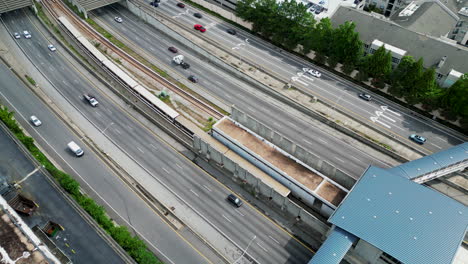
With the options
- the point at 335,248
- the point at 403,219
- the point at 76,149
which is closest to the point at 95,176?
the point at 76,149

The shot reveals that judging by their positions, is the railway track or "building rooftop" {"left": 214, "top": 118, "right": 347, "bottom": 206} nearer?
"building rooftop" {"left": 214, "top": 118, "right": 347, "bottom": 206}

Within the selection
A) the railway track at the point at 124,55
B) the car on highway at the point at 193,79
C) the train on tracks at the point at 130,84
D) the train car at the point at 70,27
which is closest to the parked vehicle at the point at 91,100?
the train on tracks at the point at 130,84

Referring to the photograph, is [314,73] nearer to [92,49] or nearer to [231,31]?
[231,31]

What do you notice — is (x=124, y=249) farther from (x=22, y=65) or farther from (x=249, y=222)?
(x=22, y=65)

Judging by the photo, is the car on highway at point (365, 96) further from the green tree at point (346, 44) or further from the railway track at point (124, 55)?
the railway track at point (124, 55)

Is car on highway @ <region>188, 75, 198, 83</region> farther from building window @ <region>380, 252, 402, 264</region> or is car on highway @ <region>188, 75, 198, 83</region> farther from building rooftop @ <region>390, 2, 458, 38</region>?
building window @ <region>380, 252, 402, 264</region>

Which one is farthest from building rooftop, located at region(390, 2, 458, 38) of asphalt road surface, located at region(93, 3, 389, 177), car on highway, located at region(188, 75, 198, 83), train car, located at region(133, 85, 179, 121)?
train car, located at region(133, 85, 179, 121)
